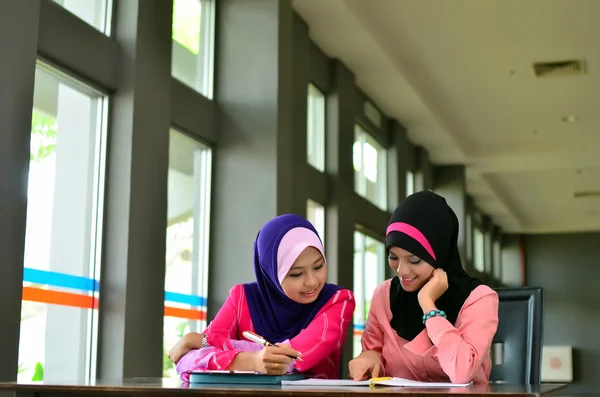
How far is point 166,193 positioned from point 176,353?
2.05 meters

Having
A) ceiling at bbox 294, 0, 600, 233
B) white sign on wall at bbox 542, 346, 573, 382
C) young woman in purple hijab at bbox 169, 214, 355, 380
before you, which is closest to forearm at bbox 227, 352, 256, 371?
young woman in purple hijab at bbox 169, 214, 355, 380

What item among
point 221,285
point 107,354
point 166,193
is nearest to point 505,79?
point 221,285

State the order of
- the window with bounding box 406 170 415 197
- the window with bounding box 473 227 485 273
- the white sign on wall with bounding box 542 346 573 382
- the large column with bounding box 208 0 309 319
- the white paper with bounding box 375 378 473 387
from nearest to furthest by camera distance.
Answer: the white paper with bounding box 375 378 473 387
the large column with bounding box 208 0 309 319
the window with bounding box 406 170 415 197
the window with bounding box 473 227 485 273
the white sign on wall with bounding box 542 346 573 382

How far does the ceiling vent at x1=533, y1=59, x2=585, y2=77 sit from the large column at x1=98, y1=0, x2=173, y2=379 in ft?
14.6

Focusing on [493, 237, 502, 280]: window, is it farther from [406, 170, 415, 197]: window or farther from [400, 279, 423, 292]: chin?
[400, 279, 423, 292]: chin

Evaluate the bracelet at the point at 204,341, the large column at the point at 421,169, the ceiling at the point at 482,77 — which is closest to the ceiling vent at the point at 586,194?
the ceiling at the point at 482,77

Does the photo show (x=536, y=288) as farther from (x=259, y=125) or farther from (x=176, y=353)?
(x=259, y=125)

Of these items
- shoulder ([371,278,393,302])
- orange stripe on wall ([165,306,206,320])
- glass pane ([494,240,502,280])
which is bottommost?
orange stripe on wall ([165,306,206,320])

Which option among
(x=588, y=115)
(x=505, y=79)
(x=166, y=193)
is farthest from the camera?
(x=588, y=115)

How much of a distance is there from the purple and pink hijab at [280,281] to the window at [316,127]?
4.48 meters

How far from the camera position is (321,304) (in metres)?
2.31

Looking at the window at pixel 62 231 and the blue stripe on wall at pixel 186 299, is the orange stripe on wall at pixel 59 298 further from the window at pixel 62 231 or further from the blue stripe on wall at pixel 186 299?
the blue stripe on wall at pixel 186 299

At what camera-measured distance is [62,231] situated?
367 cm

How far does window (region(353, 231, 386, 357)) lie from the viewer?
7812mm
